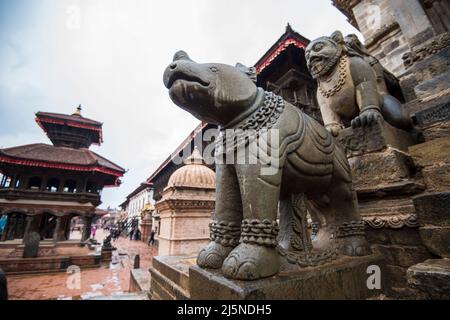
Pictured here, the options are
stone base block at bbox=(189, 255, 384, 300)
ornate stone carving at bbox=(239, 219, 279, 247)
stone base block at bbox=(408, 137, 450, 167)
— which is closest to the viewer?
stone base block at bbox=(189, 255, 384, 300)

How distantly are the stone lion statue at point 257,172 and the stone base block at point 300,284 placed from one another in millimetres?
61

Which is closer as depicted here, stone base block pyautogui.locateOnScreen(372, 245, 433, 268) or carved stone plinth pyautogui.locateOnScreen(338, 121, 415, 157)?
stone base block pyautogui.locateOnScreen(372, 245, 433, 268)

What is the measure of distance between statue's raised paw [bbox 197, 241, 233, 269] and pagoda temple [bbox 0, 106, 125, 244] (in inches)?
643

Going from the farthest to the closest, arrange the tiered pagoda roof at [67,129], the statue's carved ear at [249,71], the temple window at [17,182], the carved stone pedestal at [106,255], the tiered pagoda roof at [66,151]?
1. the tiered pagoda roof at [67,129]
2. the temple window at [17,182]
3. the tiered pagoda roof at [66,151]
4. the carved stone pedestal at [106,255]
5. the statue's carved ear at [249,71]

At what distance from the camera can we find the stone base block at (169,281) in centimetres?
209

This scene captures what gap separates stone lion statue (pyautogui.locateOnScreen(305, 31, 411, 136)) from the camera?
6.66 feet

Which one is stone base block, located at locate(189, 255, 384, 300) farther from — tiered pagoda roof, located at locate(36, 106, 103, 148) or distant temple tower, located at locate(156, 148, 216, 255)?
tiered pagoda roof, located at locate(36, 106, 103, 148)

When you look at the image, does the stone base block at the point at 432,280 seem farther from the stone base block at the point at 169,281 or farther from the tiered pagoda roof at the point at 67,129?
the tiered pagoda roof at the point at 67,129

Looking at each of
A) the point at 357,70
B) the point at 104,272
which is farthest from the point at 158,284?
the point at 104,272

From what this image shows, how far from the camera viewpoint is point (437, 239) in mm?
1258

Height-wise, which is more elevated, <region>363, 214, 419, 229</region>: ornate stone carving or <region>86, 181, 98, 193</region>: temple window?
<region>86, 181, 98, 193</region>: temple window

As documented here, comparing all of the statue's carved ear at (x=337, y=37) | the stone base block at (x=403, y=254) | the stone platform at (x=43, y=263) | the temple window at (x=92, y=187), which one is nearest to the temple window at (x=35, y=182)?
the temple window at (x=92, y=187)

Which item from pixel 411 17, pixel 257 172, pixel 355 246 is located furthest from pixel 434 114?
pixel 411 17

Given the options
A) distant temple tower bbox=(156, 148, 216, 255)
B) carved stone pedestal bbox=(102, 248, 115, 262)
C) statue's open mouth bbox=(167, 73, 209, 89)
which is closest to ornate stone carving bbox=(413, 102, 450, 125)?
statue's open mouth bbox=(167, 73, 209, 89)
